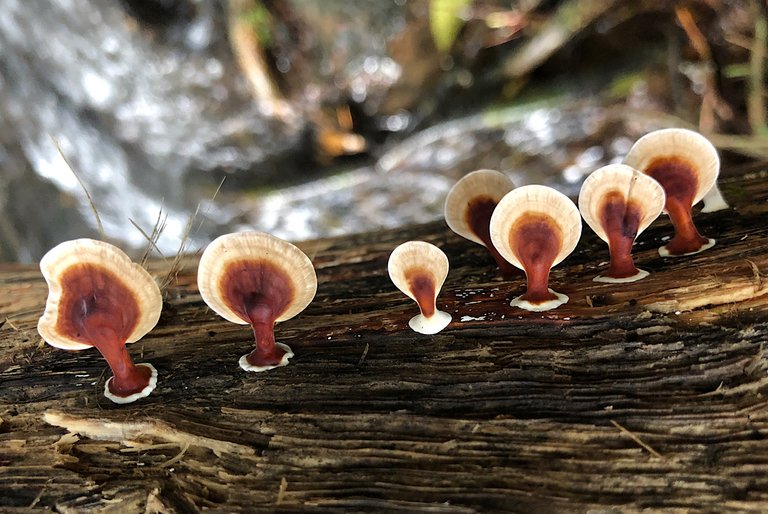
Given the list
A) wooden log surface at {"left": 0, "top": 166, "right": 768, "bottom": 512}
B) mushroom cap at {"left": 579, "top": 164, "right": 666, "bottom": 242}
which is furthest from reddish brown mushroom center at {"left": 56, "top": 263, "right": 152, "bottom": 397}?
mushroom cap at {"left": 579, "top": 164, "right": 666, "bottom": 242}

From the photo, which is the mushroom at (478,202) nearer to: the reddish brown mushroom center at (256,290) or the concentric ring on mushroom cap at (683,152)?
the concentric ring on mushroom cap at (683,152)

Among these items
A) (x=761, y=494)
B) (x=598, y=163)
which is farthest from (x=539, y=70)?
(x=761, y=494)

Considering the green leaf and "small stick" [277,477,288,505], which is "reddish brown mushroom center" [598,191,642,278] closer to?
"small stick" [277,477,288,505]

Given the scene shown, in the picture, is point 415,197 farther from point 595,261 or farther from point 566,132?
point 595,261

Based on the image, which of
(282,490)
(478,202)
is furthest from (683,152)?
(282,490)

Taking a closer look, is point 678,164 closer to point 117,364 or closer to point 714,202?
point 714,202

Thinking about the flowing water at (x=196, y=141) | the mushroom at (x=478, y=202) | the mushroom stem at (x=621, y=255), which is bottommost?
the mushroom stem at (x=621, y=255)

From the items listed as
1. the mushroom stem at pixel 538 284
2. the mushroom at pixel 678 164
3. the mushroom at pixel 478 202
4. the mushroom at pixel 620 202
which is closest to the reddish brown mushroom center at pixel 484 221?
the mushroom at pixel 478 202
